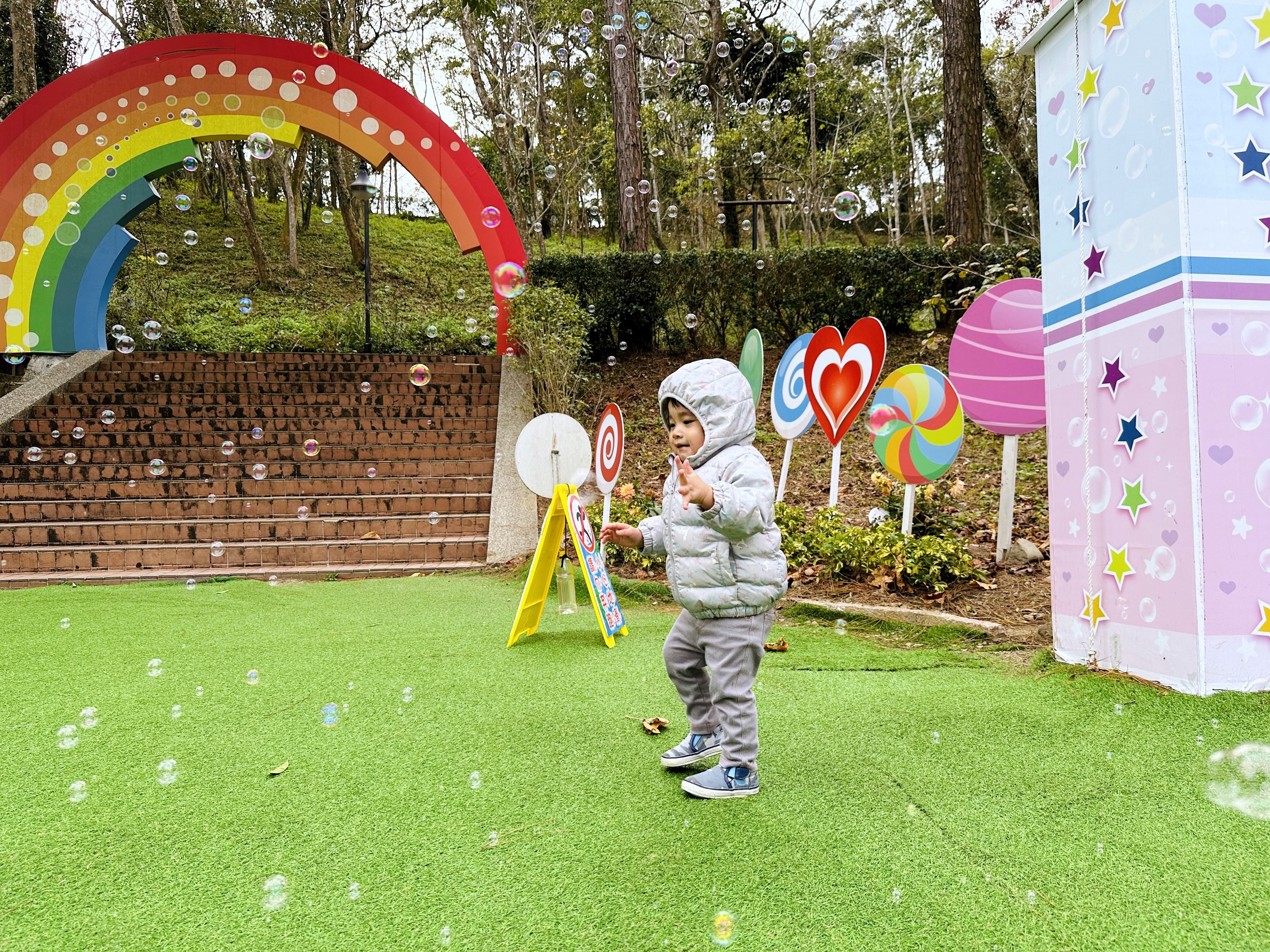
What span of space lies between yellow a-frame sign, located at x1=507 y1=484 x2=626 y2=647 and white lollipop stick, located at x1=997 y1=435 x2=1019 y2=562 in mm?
2595

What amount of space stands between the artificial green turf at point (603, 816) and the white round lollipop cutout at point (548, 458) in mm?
1343

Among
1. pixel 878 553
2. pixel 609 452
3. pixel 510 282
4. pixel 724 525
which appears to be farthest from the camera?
pixel 510 282

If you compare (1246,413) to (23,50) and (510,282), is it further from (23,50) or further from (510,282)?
(23,50)

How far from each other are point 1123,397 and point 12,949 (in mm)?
3769

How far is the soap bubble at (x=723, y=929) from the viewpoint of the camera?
1.60 meters

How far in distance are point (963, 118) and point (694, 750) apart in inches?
393

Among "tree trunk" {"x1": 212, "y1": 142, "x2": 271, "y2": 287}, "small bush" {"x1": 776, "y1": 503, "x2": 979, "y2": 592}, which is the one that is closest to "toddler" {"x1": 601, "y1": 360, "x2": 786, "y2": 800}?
"small bush" {"x1": 776, "y1": 503, "x2": 979, "y2": 592}

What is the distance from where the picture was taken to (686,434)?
237 centimetres

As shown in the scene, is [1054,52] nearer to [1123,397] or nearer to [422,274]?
[1123,397]

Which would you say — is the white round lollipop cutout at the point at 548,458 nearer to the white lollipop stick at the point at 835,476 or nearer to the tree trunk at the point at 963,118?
the white lollipop stick at the point at 835,476

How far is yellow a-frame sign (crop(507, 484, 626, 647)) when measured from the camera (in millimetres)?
4211

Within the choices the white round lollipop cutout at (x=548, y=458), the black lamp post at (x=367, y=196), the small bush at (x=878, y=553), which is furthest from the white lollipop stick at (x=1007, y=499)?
the black lamp post at (x=367, y=196)

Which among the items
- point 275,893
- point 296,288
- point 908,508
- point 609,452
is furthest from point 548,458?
point 296,288

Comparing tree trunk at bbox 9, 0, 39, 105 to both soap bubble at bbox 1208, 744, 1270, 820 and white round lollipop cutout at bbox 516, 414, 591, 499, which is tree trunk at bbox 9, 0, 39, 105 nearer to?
white round lollipop cutout at bbox 516, 414, 591, 499
